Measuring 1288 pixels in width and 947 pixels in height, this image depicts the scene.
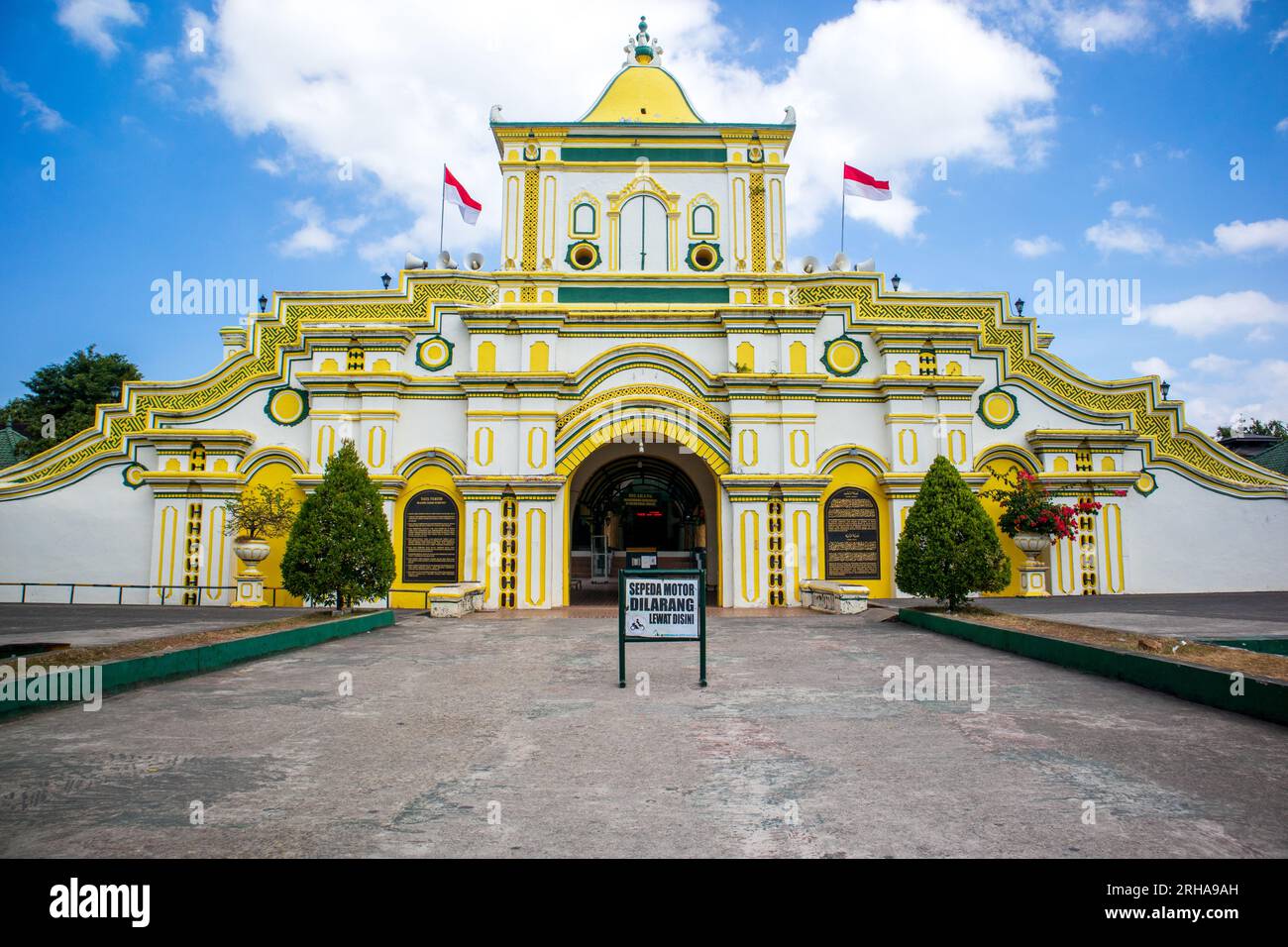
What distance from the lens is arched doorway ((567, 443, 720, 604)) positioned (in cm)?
2367

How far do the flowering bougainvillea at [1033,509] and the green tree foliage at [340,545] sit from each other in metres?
14.7

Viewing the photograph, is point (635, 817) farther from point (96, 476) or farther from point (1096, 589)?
point (96, 476)

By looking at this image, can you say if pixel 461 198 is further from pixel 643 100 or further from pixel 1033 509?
pixel 1033 509

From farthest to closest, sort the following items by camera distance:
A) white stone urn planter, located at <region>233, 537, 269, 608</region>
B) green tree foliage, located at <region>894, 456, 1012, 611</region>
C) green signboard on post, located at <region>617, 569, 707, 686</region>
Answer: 1. white stone urn planter, located at <region>233, 537, 269, 608</region>
2. green tree foliage, located at <region>894, 456, 1012, 611</region>
3. green signboard on post, located at <region>617, 569, 707, 686</region>

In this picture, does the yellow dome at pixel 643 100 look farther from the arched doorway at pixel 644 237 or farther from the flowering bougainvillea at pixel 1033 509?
the flowering bougainvillea at pixel 1033 509

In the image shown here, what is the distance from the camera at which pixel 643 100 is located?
75.2 ft

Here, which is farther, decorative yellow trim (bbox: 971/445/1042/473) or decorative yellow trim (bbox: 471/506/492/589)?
decorative yellow trim (bbox: 971/445/1042/473)

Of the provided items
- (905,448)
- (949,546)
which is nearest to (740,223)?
(905,448)

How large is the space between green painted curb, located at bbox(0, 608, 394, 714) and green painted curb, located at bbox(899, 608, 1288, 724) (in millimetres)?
10095

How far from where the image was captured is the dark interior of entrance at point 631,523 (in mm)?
25625

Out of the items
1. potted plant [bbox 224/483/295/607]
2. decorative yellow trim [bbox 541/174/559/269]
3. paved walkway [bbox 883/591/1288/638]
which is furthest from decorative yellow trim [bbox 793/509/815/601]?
potted plant [bbox 224/483/295/607]

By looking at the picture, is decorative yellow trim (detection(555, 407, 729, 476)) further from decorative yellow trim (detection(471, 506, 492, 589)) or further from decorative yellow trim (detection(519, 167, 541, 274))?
decorative yellow trim (detection(519, 167, 541, 274))

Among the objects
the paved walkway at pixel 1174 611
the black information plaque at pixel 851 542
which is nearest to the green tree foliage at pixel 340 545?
the black information plaque at pixel 851 542

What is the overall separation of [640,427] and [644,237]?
5.98 m
